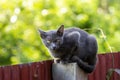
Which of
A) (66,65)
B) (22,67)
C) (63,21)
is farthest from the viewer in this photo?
(63,21)

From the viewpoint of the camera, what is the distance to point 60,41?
4977 millimetres

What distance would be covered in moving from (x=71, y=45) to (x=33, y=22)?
12.2 feet

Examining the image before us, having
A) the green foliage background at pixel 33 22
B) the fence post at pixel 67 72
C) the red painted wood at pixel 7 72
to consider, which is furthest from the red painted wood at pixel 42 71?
the green foliage background at pixel 33 22

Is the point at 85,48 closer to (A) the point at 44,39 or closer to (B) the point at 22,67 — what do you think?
(A) the point at 44,39

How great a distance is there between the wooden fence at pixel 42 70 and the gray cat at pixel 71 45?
0.15 metres

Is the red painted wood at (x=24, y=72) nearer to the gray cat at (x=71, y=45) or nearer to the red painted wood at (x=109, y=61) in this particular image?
the gray cat at (x=71, y=45)

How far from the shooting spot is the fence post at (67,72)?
4.82 metres

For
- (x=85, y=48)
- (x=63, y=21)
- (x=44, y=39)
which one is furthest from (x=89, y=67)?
(x=63, y=21)

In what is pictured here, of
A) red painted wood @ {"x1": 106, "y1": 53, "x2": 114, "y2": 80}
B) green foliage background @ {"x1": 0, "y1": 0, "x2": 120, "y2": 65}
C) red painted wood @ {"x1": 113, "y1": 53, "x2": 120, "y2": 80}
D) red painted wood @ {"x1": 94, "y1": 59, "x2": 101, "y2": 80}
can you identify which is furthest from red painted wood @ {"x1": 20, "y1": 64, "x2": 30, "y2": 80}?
green foliage background @ {"x1": 0, "y1": 0, "x2": 120, "y2": 65}

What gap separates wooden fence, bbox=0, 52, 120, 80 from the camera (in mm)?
4468

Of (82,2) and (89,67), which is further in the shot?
(82,2)

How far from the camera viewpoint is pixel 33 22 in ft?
28.3

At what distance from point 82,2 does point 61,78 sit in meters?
3.84

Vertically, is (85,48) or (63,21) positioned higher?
(85,48)
